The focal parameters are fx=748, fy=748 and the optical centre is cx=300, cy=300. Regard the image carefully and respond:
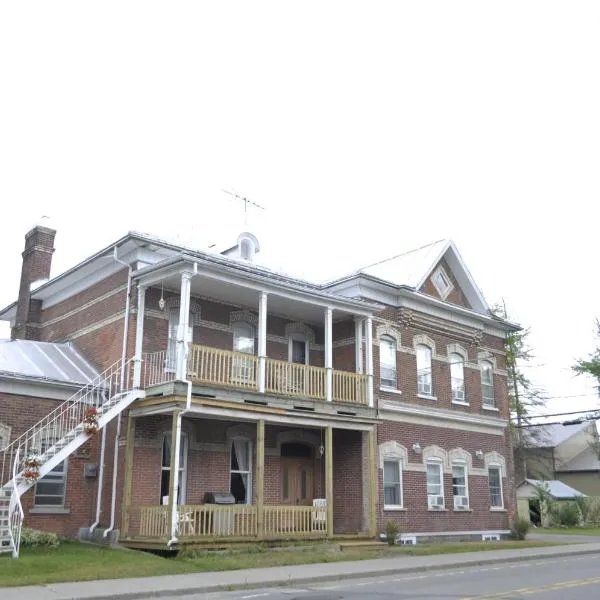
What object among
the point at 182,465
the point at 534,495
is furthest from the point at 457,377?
the point at 534,495

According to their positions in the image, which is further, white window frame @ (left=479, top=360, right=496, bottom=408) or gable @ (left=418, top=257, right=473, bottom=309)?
white window frame @ (left=479, top=360, right=496, bottom=408)

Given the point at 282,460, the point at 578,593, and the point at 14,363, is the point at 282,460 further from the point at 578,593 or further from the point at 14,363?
the point at 578,593

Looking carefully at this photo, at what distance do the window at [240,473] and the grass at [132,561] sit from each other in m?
3.24

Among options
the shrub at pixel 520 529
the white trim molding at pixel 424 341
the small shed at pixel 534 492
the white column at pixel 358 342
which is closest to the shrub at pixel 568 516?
the small shed at pixel 534 492

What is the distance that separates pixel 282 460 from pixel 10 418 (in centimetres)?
813

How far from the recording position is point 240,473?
858 inches

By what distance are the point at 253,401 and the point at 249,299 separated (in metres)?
Answer: 3.70

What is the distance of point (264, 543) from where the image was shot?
18828 mm

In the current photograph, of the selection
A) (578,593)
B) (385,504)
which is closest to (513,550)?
(385,504)

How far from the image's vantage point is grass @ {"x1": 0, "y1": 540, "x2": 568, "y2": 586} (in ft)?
44.2

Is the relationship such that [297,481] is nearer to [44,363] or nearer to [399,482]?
[399,482]

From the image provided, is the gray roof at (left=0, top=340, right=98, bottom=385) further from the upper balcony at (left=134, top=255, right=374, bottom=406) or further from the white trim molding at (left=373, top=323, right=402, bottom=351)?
the white trim molding at (left=373, top=323, right=402, bottom=351)

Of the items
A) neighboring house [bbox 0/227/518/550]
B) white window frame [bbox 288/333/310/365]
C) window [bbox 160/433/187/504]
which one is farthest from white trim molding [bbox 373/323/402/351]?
window [bbox 160/433/187/504]

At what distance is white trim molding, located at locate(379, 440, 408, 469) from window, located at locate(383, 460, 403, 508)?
16 cm
